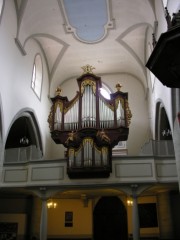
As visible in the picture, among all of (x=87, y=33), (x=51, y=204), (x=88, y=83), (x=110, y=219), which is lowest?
(x=110, y=219)

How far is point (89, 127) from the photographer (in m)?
11.4

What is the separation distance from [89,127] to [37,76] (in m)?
5.03

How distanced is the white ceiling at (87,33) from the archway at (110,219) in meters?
6.69

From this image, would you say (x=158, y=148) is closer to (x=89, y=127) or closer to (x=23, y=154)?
(x=89, y=127)

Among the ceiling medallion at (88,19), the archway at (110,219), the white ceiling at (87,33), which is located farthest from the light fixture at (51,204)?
the ceiling medallion at (88,19)

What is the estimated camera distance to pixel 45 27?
1344 cm

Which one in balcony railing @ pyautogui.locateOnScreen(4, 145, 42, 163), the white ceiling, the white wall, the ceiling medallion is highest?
the ceiling medallion

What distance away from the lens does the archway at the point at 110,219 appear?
13539 millimetres

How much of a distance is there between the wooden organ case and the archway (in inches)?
163

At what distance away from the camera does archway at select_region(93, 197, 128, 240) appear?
1354 cm

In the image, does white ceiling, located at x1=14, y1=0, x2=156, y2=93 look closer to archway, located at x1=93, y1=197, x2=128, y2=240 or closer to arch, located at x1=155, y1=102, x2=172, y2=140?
arch, located at x1=155, y1=102, x2=172, y2=140

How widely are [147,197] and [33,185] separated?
589cm

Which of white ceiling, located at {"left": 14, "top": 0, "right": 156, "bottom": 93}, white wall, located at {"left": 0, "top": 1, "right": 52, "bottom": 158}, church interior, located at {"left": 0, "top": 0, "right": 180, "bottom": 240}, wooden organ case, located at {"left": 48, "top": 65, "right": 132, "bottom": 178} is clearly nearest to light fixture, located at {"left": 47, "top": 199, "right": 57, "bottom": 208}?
church interior, located at {"left": 0, "top": 0, "right": 180, "bottom": 240}

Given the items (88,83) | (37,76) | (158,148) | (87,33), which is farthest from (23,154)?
(87,33)
